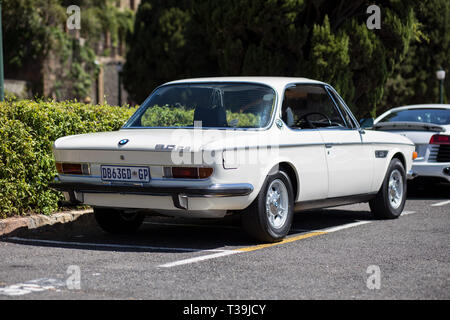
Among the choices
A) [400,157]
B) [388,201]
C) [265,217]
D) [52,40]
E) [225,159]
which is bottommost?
[388,201]

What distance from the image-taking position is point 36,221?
8.38m

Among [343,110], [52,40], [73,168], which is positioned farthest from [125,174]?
[52,40]

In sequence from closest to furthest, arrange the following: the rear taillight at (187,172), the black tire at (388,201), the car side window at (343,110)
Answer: the rear taillight at (187,172) → the car side window at (343,110) → the black tire at (388,201)

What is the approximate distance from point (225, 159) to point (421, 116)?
7.00 metres

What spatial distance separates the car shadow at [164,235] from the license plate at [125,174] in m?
0.66

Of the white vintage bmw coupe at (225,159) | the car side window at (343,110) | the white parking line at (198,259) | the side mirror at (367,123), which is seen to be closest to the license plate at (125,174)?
the white vintage bmw coupe at (225,159)

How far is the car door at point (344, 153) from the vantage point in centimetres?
825

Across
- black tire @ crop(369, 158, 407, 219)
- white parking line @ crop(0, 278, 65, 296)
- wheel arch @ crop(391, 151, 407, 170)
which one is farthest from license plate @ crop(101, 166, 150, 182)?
wheel arch @ crop(391, 151, 407, 170)

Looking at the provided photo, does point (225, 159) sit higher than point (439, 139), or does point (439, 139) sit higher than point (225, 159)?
point (225, 159)

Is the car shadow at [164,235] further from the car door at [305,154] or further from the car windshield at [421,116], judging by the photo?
the car windshield at [421,116]

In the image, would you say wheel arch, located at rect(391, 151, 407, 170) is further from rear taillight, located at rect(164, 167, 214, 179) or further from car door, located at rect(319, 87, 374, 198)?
rear taillight, located at rect(164, 167, 214, 179)

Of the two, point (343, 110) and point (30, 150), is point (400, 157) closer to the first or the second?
point (343, 110)

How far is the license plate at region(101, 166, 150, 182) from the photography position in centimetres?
700

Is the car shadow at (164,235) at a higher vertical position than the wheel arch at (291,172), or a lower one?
lower
